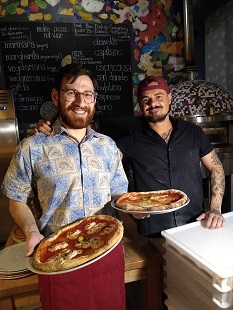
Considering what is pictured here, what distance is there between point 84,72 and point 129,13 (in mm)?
3130

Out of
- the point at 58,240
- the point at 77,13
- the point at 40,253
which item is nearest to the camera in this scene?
the point at 40,253

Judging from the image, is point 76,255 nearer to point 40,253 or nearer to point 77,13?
point 40,253

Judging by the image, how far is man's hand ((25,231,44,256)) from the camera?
1.30 m

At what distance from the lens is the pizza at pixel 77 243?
1.17 m

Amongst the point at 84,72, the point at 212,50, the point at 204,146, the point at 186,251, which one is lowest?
the point at 186,251

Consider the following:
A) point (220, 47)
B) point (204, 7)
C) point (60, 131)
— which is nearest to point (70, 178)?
point (60, 131)

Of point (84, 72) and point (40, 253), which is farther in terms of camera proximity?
point (84, 72)

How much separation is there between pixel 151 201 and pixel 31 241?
77 centimetres

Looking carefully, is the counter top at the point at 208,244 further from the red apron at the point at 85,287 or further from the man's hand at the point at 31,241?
the man's hand at the point at 31,241

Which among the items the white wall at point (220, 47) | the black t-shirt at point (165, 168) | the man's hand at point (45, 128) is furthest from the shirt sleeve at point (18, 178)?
the white wall at point (220, 47)

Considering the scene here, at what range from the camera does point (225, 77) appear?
4.24m

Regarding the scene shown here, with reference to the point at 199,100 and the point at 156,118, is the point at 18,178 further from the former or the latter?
the point at 199,100

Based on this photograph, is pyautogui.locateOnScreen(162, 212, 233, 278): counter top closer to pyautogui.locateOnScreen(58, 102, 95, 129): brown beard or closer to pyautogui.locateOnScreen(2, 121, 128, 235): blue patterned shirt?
pyautogui.locateOnScreen(2, 121, 128, 235): blue patterned shirt

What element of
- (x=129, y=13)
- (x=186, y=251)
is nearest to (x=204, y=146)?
(x=186, y=251)
